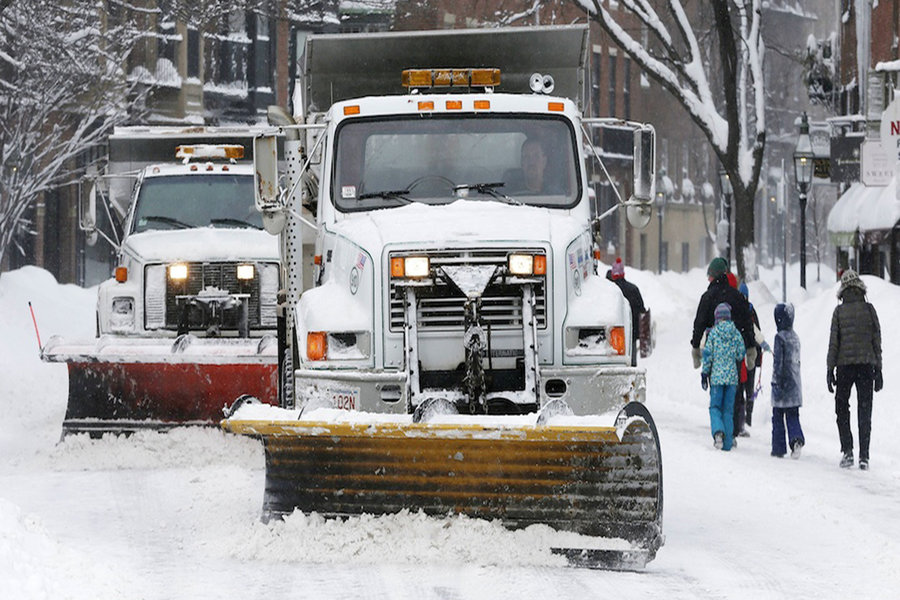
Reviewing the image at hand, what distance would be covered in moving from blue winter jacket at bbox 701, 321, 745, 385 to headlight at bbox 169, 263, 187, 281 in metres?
4.90

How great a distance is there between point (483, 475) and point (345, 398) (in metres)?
1.00

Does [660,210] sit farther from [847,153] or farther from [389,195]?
[389,195]

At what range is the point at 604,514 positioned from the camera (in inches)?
377

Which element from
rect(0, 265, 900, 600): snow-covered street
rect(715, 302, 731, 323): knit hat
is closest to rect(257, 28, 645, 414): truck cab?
rect(0, 265, 900, 600): snow-covered street

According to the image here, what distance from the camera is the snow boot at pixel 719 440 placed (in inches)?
639

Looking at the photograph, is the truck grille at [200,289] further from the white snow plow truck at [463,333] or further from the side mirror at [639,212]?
the side mirror at [639,212]

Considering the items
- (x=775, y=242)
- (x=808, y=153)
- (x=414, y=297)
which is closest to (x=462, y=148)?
(x=414, y=297)

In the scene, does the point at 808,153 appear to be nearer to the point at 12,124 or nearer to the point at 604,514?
the point at 12,124

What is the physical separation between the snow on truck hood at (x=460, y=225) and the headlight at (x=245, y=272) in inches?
189

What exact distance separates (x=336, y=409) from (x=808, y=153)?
22959 mm

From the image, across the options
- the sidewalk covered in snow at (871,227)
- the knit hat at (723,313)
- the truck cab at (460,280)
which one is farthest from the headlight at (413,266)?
the sidewalk covered in snow at (871,227)

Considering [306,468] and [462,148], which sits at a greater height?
[462,148]

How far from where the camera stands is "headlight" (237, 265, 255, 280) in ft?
52.0

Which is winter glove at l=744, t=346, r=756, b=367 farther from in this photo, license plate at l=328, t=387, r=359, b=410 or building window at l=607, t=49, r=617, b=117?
building window at l=607, t=49, r=617, b=117
